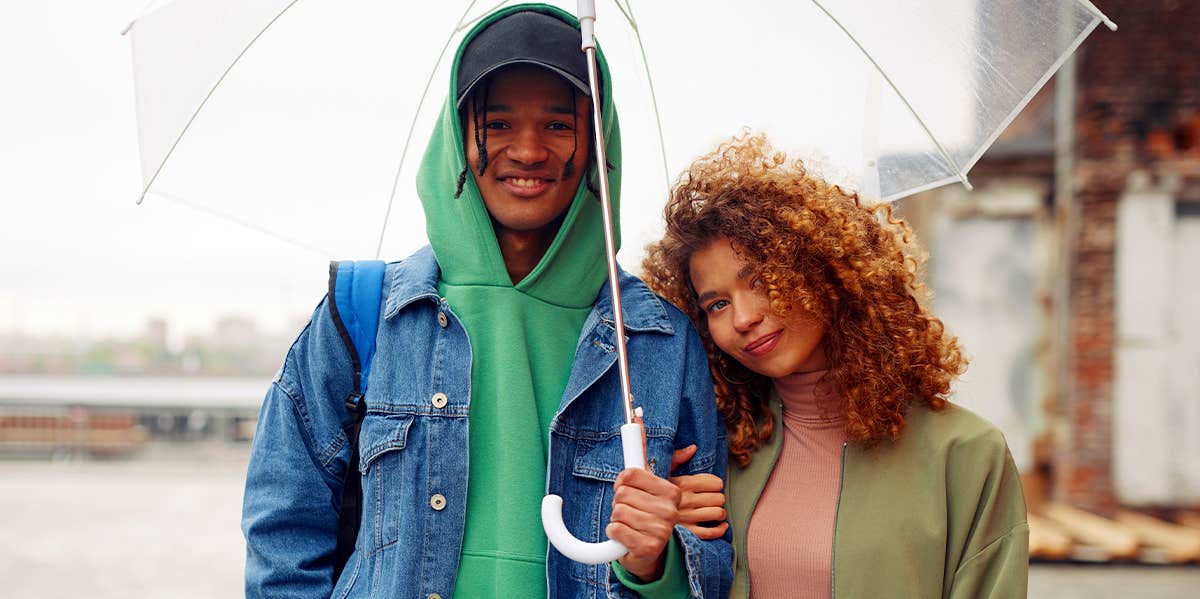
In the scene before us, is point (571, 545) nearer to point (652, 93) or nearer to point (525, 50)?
point (525, 50)

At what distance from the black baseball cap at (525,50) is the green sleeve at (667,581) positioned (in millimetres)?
935

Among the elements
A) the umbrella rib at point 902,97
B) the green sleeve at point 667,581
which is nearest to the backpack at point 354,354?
the green sleeve at point 667,581

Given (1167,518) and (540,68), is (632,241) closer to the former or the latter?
(540,68)

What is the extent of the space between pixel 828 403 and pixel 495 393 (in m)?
0.81

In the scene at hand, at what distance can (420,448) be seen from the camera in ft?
6.45

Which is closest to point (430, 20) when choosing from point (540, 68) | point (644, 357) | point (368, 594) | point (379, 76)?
point (379, 76)

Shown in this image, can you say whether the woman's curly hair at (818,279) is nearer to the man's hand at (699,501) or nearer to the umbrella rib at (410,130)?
the man's hand at (699,501)

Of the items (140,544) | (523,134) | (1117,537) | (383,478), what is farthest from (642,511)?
(140,544)

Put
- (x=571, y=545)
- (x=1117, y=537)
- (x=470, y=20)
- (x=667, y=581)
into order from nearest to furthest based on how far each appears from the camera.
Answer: (x=571, y=545) < (x=667, y=581) < (x=470, y=20) < (x=1117, y=537)

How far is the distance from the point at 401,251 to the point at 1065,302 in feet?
19.2

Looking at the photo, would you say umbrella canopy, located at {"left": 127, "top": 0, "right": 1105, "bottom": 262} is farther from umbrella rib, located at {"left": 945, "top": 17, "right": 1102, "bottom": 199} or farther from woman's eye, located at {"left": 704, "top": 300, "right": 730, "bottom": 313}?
woman's eye, located at {"left": 704, "top": 300, "right": 730, "bottom": 313}

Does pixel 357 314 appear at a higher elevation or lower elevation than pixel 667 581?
higher

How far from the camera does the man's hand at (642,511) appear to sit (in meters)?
1.75

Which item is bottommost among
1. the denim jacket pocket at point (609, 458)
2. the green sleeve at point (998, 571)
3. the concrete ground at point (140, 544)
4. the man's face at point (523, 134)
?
the concrete ground at point (140, 544)
